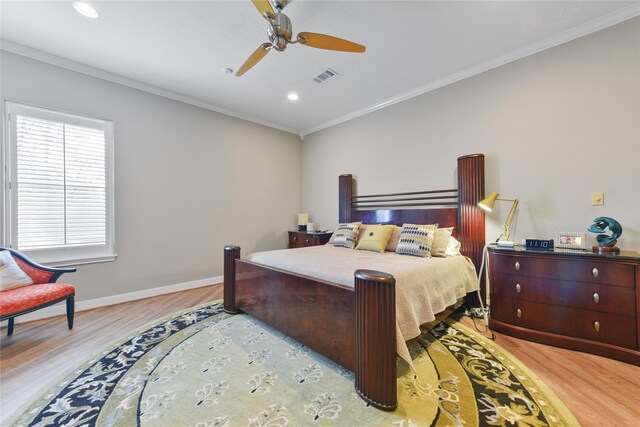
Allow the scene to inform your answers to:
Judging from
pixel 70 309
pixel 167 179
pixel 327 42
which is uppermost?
pixel 327 42

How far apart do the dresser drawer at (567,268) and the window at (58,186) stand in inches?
182

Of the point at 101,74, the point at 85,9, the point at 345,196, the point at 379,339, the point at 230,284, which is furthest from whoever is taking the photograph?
the point at 345,196

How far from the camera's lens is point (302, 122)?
16.0 ft

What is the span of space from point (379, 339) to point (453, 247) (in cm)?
201

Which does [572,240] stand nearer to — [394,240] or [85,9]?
[394,240]

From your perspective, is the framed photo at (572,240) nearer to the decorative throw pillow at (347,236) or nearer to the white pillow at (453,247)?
the white pillow at (453,247)

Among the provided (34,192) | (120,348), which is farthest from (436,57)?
(34,192)

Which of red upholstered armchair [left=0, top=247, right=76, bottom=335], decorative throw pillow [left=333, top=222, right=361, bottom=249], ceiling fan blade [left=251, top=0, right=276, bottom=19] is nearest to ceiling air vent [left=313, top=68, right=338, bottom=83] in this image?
ceiling fan blade [left=251, top=0, right=276, bottom=19]

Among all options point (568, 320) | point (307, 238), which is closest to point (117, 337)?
point (307, 238)

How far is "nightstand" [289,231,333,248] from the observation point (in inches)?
174

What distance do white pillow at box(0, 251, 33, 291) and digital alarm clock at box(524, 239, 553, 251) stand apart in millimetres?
5035

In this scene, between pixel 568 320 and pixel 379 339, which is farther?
pixel 568 320

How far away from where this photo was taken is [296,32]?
8.13 ft

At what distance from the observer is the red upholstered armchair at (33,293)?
2074mm
